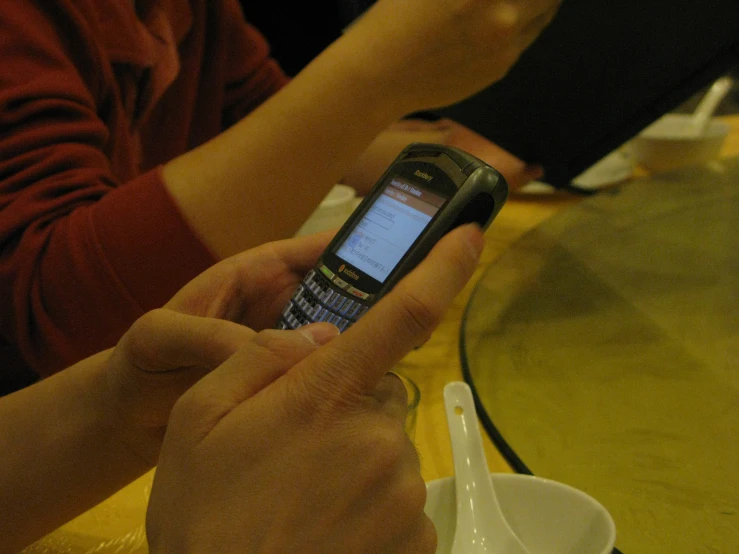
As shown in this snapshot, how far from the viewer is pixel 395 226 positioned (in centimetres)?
34

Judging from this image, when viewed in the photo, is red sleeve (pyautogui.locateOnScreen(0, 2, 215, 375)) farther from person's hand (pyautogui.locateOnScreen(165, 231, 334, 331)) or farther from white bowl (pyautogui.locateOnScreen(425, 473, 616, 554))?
white bowl (pyautogui.locateOnScreen(425, 473, 616, 554))

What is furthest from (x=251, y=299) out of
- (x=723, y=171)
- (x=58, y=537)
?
(x=723, y=171)

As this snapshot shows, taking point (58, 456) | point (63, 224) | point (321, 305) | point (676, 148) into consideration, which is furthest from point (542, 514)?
point (676, 148)

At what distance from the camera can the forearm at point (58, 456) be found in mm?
381

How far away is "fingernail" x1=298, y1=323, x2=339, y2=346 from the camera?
0.27 metres

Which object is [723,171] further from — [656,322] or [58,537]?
[58,537]

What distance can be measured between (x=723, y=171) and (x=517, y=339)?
21.5 inches

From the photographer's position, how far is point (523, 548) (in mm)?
334

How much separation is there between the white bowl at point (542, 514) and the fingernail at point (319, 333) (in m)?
0.14

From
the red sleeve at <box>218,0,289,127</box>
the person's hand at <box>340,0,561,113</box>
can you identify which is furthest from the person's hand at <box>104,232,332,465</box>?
the red sleeve at <box>218,0,289,127</box>

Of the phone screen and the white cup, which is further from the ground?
the phone screen

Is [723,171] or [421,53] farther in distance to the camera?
[723,171]

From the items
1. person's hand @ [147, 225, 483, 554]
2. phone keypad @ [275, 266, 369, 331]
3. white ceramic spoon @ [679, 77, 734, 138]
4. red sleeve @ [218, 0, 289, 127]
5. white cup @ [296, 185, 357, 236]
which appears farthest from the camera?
white ceramic spoon @ [679, 77, 734, 138]

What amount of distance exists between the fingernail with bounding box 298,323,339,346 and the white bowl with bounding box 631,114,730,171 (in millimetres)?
776
